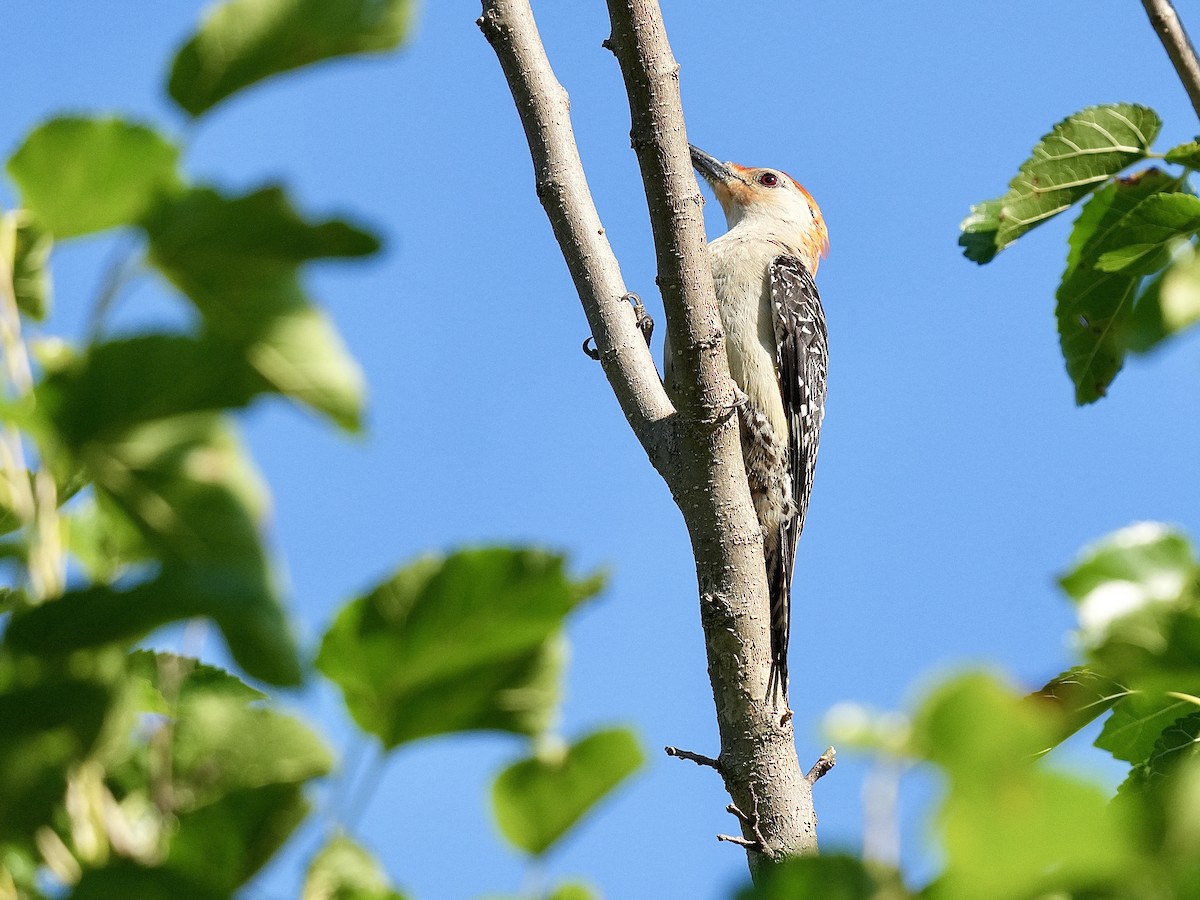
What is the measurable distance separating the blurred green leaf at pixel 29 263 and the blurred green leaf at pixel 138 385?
9.5 inches

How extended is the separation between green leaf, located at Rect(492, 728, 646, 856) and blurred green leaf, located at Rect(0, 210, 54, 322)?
56 centimetres

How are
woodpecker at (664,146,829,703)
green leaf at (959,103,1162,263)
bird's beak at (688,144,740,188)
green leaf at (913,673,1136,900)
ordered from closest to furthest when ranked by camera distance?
green leaf at (913,673,1136,900) → green leaf at (959,103,1162,263) → woodpecker at (664,146,829,703) → bird's beak at (688,144,740,188)

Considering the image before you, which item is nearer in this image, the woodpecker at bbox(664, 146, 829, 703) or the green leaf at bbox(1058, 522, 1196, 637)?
the green leaf at bbox(1058, 522, 1196, 637)

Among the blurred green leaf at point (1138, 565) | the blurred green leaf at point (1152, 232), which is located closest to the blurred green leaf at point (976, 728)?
the blurred green leaf at point (1138, 565)

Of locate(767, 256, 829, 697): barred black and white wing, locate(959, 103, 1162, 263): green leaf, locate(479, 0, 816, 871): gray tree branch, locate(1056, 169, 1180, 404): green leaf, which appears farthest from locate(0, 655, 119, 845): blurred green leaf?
locate(767, 256, 829, 697): barred black and white wing

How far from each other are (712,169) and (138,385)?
29.5 feet

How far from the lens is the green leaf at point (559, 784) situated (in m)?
0.98

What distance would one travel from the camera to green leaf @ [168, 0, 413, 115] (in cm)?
94

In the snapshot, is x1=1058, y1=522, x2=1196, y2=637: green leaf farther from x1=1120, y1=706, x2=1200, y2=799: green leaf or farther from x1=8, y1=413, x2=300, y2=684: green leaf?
x1=1120, y1=706, x2=1200, y2=799: green leaf

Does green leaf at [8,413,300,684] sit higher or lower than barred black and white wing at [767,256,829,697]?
higher

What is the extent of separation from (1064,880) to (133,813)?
0.72 meters

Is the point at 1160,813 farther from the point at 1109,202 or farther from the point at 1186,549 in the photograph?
the point at 1109,202

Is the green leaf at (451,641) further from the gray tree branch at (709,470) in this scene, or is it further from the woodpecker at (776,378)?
the woodpecker at (776,378)

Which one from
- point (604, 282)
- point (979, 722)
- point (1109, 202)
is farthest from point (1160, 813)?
point (604, 282)
